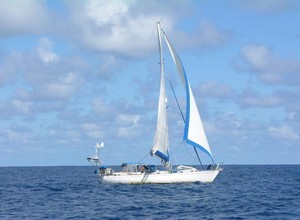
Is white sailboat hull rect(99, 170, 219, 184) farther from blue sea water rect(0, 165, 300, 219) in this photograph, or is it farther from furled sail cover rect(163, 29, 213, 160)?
furled sail cover rect(163, 29, 213, 160)

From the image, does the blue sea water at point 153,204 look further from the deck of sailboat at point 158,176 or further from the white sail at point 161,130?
the white sail at point 161,130

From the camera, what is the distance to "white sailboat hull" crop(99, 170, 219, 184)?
6994 centimetres

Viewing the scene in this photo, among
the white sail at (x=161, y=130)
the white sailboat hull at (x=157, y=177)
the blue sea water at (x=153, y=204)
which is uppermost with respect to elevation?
the white sail at (x=161, y=130)

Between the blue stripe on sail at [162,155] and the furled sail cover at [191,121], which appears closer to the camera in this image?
the furled sail cover at [191,121]

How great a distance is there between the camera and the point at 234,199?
55.8 metres

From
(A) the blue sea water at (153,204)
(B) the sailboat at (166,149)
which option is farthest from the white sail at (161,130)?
(A) the blue sea water at (153,204)

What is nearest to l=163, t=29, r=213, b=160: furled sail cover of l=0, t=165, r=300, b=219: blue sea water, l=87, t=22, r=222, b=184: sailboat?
l=87, t=22, r=222, b=184: sailboat

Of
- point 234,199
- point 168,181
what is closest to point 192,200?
point 234,199

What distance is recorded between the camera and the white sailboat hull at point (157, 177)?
6994 centimetres

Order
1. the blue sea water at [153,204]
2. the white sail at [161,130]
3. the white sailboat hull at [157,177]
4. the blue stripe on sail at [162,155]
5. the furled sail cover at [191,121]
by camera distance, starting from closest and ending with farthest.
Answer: the blue sea water at [153,204]
the white sailboat hull at [157,177]
the furled sail cover at [191,121]
the white sail at [161,130]
the blue stripe on sail at [162,155]

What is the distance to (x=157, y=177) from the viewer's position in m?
69.9

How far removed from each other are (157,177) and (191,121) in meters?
8.62

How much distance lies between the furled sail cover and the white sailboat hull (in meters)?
3.54

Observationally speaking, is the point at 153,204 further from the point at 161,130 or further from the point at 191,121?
the point at 191,121
